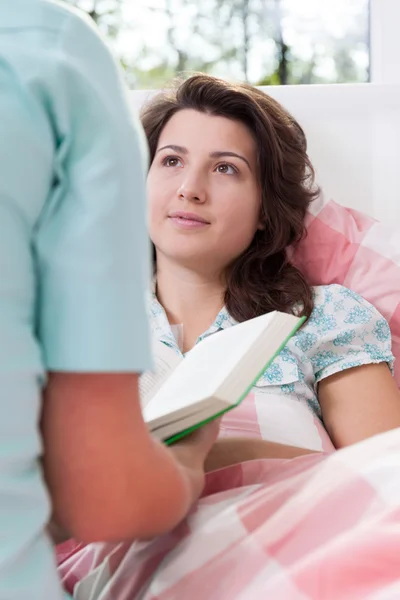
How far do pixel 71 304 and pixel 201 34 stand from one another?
6.96 feet

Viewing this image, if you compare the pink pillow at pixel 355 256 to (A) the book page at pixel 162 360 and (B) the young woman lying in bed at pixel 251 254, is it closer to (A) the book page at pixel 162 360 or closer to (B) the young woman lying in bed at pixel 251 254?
(B) the young woman lying in bed at pixel 251 254

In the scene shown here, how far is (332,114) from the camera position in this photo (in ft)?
5.58

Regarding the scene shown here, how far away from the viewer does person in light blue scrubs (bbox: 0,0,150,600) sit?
19.2 inches

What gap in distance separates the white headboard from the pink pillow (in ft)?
0.23

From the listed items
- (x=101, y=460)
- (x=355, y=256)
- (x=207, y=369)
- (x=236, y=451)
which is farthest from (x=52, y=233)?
(x=355, y=256)

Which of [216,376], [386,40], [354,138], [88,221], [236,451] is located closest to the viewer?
[88,221]

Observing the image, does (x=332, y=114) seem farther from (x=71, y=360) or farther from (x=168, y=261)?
(x=71, y=360)

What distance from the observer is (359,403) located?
4.40 ft

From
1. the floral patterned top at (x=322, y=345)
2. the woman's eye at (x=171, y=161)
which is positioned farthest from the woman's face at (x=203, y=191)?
the floral patterned top at (x=322, y=345)

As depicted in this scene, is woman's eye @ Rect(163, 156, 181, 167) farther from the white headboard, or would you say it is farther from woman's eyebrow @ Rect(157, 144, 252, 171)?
the white headboard

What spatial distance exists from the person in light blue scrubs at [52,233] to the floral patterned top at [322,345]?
0.83m

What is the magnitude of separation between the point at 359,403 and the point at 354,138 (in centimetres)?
61

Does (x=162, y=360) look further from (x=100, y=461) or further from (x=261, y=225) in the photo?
(x=100, y=461)

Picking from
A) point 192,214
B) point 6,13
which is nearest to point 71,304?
point 6,13
